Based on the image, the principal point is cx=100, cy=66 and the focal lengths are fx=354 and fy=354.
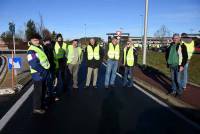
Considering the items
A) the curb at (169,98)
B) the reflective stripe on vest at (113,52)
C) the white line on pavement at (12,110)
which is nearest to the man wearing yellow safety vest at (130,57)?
the reflective stripe on vest at (113,52)

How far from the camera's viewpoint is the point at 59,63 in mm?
11820

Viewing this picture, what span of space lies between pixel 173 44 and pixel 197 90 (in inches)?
92.3

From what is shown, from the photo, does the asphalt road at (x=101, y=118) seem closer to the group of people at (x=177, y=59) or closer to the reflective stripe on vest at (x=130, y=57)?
the group of people at (x=177, y=59)

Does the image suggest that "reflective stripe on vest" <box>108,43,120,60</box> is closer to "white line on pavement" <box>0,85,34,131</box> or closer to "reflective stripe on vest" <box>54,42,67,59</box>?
"reflective stripe on vest" <box>54,42,67,59</box>

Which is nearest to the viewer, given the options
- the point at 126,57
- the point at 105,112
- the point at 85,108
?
the point at 105,112

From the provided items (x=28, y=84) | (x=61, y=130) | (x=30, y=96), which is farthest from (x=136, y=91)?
(x=61, y=130)

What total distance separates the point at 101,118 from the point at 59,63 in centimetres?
445

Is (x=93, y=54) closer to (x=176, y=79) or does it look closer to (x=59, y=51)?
(x=59, y=51)

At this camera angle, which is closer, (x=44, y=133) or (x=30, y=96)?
(x=44, y=133)

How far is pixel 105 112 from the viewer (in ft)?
27.8

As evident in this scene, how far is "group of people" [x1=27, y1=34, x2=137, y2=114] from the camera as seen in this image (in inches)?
336

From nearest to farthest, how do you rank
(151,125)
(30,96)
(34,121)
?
(151,125) → (34,121) → (30,96)

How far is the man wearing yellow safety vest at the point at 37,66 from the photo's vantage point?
27.6ft

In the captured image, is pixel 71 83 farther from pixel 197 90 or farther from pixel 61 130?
pixel 61 130
